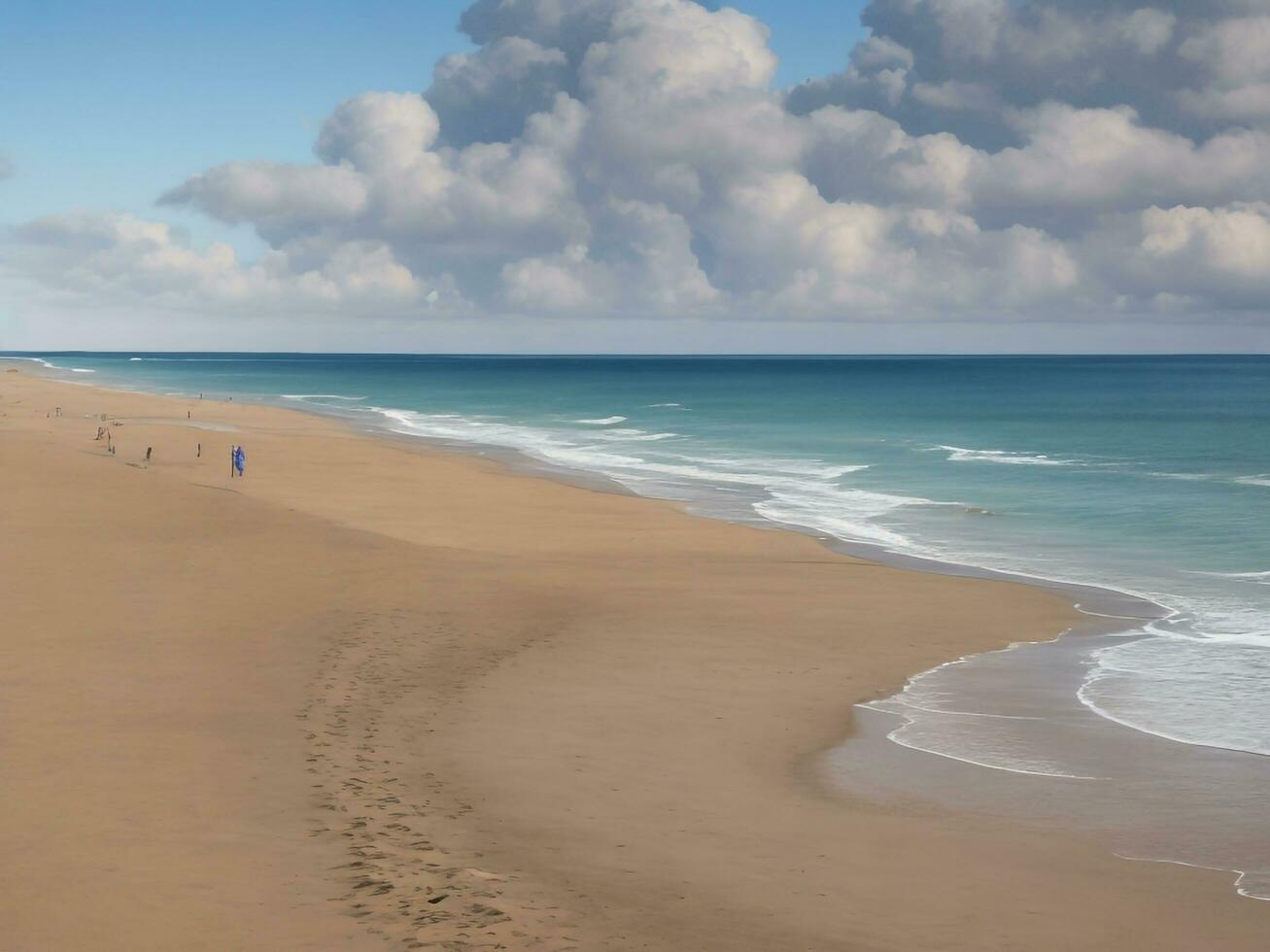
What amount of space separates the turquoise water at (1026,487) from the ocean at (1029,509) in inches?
3.8

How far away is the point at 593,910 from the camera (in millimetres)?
9211

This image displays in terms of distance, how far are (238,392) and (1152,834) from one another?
116130 millimetres

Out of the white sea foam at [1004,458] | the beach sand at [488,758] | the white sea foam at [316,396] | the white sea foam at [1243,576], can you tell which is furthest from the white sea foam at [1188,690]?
the white sea foam at [316,396]

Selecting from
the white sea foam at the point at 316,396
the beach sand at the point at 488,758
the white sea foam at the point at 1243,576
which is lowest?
the beach sand at the point at 488,758

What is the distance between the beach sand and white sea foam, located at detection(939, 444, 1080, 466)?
96.8 ft

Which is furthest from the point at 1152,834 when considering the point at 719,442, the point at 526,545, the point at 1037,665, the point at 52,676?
the point at 719,442

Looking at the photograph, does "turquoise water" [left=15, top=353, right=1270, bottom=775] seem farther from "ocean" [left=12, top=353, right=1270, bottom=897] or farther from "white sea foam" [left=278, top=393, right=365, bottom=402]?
"white sea foam" [left=278, top=393, right=365, bottom=402]

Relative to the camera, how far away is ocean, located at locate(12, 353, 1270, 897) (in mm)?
15586

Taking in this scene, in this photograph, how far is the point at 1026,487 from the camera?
146ft

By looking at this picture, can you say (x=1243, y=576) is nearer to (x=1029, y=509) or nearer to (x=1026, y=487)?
(x=1029, y=509)

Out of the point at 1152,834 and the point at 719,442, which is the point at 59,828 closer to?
the point at 1152,834

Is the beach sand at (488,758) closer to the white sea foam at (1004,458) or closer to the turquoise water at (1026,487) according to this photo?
the turquoise water at (1026,487)

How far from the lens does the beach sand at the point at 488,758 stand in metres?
9.15

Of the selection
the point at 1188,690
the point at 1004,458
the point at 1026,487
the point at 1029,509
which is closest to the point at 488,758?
the point at 1188,690
